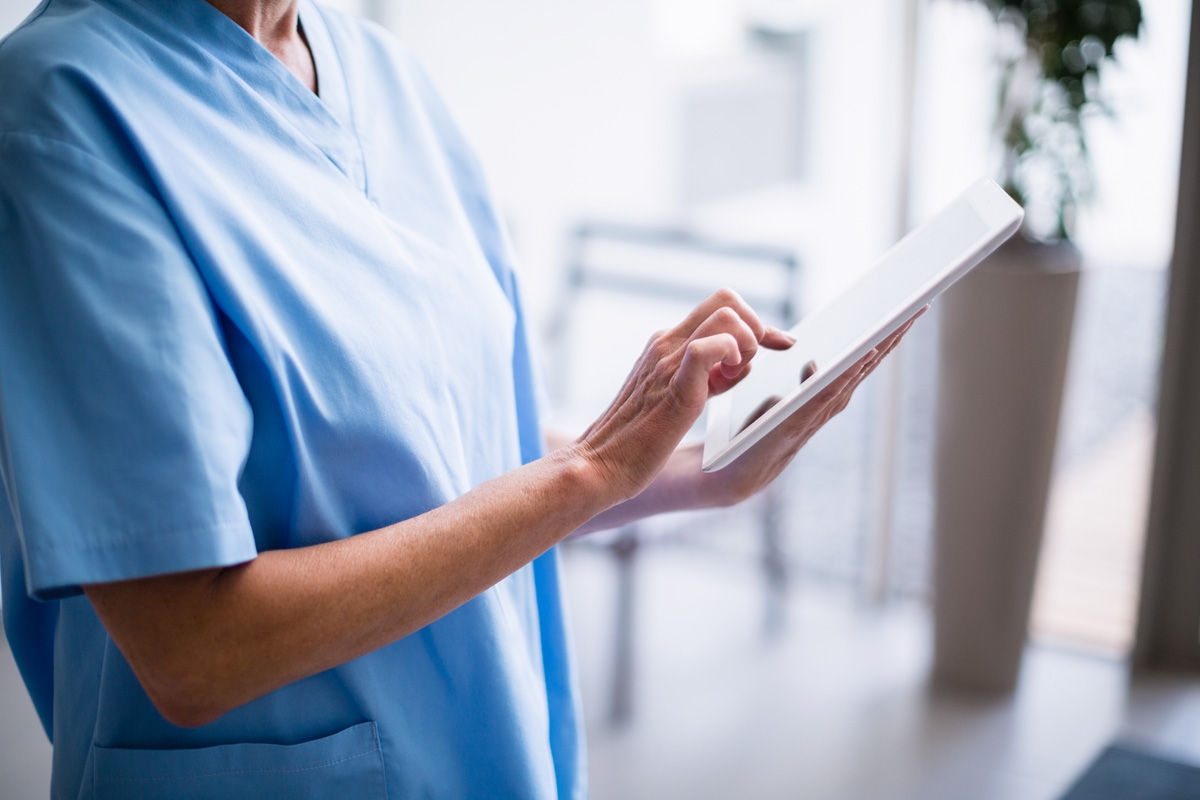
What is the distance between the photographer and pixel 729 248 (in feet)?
8.70

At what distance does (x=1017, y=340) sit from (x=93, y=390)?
1.95 meters

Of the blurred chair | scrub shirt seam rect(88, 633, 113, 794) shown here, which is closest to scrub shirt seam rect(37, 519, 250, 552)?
scrub shirt seam rect(88, 633, 113, 794)

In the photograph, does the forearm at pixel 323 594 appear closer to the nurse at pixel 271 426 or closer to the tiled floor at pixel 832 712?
the nurse at pixel 271 426

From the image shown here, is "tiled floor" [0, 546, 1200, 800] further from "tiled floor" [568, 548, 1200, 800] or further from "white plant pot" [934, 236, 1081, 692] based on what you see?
"white plant pot" [934, 236, 1081, 692]

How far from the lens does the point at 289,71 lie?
75 centimetres

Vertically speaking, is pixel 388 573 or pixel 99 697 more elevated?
pixel 388 573

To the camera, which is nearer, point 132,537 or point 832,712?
point 132,537

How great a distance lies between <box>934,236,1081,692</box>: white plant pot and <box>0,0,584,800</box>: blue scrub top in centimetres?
151

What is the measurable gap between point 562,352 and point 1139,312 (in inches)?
55.4

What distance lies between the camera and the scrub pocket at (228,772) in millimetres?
665

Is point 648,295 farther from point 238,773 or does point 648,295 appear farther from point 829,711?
point 238,773

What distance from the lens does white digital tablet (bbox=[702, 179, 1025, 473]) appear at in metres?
0.68

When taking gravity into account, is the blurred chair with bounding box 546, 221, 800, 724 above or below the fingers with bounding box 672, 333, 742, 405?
below

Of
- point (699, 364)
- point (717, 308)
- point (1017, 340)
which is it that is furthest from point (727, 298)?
point (1017, 340)
